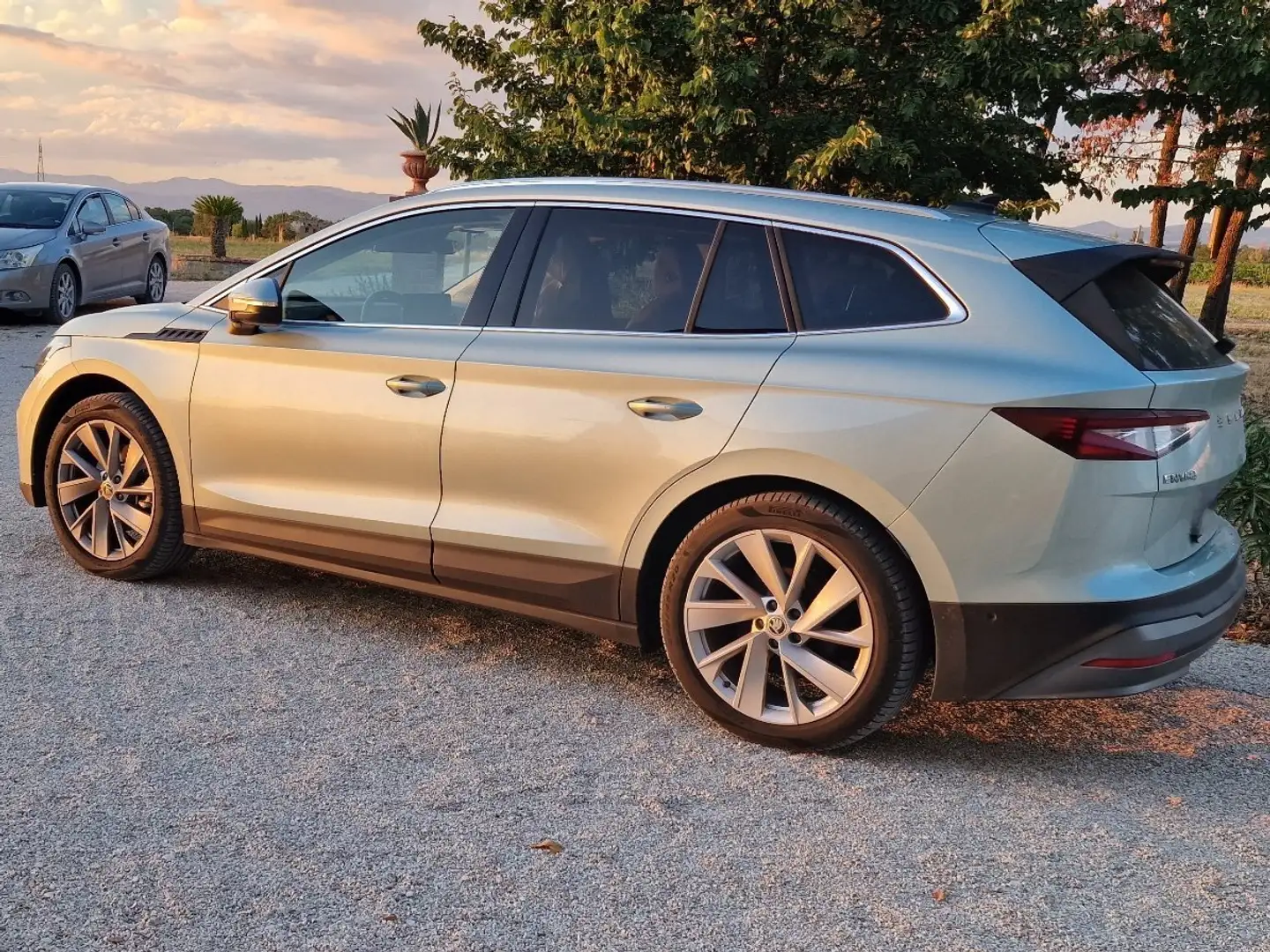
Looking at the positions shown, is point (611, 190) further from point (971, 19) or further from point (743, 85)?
point (971, 19)

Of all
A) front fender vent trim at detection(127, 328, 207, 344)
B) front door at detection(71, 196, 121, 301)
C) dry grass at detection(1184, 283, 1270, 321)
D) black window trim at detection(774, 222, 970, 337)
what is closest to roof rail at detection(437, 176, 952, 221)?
black window trim at detection(774, 222, 970, 337)

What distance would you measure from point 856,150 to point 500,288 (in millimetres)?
9083

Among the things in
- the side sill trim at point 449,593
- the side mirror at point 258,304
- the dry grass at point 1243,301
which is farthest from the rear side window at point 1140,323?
the dry grass at point 1243,301

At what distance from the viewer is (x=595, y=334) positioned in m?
4.11

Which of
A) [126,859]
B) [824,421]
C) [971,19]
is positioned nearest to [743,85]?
[971,19]

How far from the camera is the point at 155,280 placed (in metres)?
17.2

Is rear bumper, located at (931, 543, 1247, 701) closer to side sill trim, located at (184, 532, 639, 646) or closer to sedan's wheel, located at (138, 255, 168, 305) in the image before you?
side sill trim, located at (184, 532, 639, 646)

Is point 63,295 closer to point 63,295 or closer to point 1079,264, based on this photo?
point 63,295

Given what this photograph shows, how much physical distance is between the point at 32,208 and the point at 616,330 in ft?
44.4

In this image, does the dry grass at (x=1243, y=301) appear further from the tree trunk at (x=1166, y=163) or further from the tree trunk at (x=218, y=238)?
the tree trunk at (x=218, y=238)

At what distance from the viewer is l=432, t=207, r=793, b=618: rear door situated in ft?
12.6

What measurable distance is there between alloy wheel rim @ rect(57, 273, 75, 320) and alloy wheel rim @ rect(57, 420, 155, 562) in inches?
421

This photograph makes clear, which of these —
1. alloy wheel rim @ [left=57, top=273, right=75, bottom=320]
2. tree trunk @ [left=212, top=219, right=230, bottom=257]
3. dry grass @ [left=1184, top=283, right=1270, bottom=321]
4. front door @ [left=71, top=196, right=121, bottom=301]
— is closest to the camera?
alloy wheel rim @ [left=57, top=273, right=75, bottom=320]

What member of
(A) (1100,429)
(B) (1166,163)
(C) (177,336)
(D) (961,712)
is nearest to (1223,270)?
(B) (1166,163)
